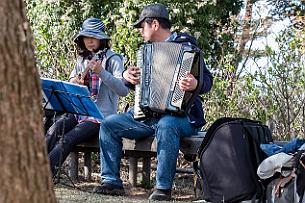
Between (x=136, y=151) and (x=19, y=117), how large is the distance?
12.5 ft

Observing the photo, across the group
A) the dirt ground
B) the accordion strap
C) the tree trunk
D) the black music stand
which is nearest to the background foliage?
the dirt ground

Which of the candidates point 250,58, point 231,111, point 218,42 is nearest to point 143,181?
point 231,111

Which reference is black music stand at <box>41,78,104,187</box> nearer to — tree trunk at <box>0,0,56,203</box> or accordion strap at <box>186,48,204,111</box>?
accordion strap at <box>186,48,204,111</box>

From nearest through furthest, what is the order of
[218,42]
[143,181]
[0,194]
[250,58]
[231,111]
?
[0,194], [143,181], [231,111], [250,58], [218,42]

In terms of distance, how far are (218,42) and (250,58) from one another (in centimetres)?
252

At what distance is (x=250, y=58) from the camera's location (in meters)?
9.67

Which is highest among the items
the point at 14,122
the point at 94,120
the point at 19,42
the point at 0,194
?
the point at 19,42

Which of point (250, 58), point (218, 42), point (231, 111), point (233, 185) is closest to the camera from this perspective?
point (233, 185)

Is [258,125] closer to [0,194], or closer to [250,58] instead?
[0,194]

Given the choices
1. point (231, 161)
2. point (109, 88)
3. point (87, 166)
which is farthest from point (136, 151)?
point (231, 161)

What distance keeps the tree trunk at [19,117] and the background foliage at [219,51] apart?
5.08 metres

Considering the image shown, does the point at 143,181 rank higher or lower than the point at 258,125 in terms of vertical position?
lower

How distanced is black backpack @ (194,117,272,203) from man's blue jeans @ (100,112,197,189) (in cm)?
25

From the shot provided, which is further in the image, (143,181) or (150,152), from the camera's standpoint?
(143,181)
